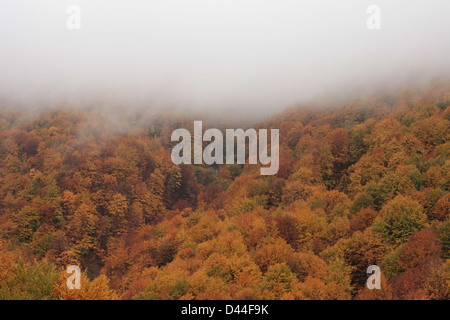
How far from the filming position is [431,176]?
50938mm

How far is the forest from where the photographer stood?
3447 centimetres

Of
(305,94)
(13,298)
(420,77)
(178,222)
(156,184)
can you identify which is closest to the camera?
(13,298)

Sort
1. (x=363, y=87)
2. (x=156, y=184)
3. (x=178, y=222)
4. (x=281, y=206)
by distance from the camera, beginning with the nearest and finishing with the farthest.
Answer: (x=281, y=206) < (x=178, y=222) < (x=156, y=184) < (x=363, y=87)

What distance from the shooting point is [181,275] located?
37719mm

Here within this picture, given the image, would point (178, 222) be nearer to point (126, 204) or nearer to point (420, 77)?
point (126, 204)

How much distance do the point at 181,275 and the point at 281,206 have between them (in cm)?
3353

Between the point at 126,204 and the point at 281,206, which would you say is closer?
the point at 281,206

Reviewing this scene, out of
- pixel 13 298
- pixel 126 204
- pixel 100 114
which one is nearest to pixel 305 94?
pixel 100 114

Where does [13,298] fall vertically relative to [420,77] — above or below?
below

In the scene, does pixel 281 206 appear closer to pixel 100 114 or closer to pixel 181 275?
pixel 181 275

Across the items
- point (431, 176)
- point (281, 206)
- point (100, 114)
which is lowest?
point (281, 206)

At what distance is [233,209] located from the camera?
2808 inches

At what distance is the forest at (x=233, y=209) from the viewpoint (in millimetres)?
34469
